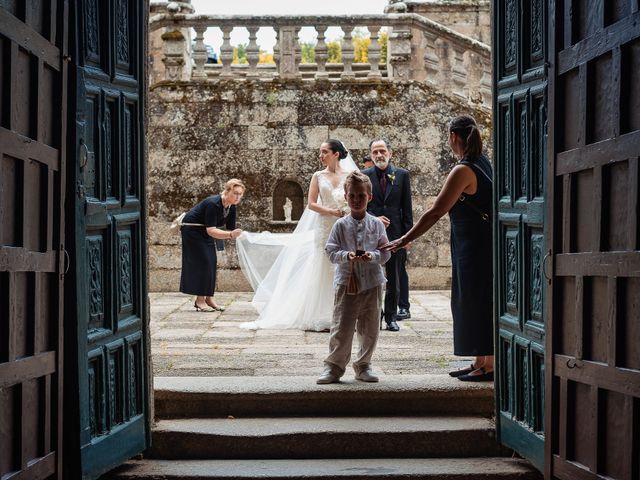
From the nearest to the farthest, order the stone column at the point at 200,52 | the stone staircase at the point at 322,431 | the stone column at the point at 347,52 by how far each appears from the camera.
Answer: the stone staircase at the point at 322,431 → the stone column at the point at 347,52 → the stone column at the point at 200,52

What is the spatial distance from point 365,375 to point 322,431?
0.76 m

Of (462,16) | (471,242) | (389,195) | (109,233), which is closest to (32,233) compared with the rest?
(109,233)

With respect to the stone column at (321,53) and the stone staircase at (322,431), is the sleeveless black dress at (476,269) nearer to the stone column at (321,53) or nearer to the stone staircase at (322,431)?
the stone staircase at (322,431)

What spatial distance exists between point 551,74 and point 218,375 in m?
3.27

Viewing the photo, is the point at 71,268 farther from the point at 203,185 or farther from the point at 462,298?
the point at 203,185

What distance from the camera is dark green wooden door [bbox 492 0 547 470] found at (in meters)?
4.91

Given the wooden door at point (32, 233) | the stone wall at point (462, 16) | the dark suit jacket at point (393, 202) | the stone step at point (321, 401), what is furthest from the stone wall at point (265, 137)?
the wooden door at point (32, 233)

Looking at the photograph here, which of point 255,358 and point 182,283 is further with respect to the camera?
point 182,283

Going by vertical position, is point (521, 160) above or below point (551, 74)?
below

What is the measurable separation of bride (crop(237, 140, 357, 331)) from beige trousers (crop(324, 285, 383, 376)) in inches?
117

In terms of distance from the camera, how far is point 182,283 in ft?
36.6

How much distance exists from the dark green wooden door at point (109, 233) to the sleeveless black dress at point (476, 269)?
194cm

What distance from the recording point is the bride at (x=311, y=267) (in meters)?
9.29

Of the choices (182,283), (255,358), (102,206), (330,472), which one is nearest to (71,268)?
(102,206)
